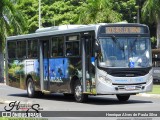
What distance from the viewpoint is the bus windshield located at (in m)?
21.4

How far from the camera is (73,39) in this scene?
23.3 meters

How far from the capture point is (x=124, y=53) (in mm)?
21531

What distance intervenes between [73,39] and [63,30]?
116cm

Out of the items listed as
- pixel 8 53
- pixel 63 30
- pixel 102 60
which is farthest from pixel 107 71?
pixel 8 53

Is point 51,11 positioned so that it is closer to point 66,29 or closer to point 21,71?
point 21,71

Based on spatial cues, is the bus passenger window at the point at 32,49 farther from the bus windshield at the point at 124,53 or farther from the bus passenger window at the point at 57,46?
the bus windshield at the point at 124,53

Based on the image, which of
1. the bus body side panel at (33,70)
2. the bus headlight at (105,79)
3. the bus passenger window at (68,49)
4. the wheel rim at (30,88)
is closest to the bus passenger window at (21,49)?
the bus body side panel at (33,70)

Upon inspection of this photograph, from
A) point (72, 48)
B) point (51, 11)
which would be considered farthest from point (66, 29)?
point (51, 11)

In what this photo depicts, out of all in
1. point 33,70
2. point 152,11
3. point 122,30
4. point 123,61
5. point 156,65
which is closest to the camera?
point 123,61

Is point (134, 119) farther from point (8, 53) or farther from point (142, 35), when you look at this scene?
point (8, 53)

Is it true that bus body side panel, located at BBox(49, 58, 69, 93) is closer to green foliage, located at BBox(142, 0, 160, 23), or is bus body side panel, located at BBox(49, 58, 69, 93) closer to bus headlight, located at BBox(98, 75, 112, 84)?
bus headlight, located at BBox(98, 75, 112, 84)

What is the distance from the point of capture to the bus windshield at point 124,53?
843 inches

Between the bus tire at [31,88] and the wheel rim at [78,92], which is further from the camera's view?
the bus tire at [31,88]

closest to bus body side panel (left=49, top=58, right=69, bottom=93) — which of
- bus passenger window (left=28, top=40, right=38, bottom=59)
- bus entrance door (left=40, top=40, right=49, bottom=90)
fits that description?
bus entrance door (left=40, top=40, right=49, bottom=90)
